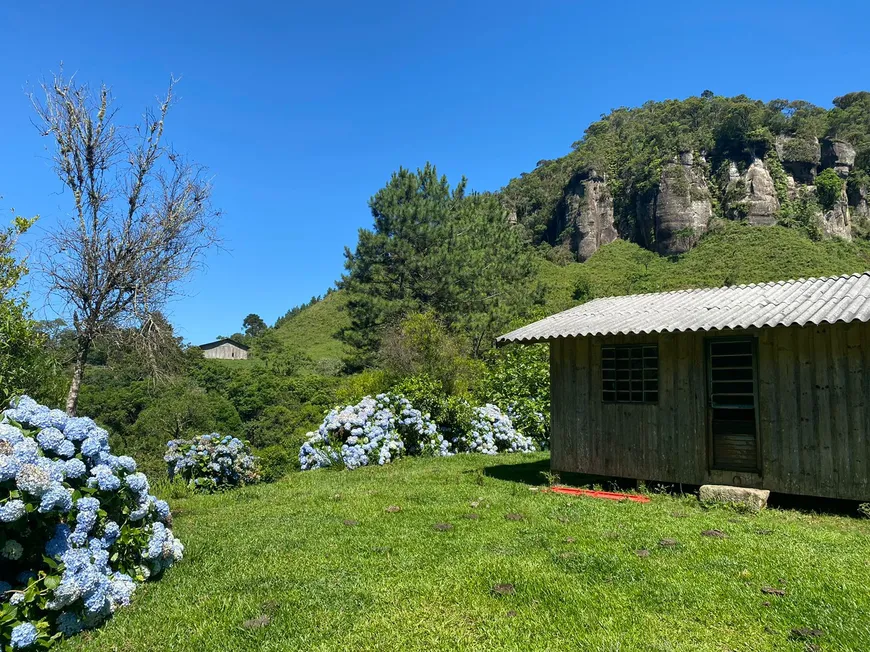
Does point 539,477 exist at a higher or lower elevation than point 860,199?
lower

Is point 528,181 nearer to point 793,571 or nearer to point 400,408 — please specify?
point 400,408

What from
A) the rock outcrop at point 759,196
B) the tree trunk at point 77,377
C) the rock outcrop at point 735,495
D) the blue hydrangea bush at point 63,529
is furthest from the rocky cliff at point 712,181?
the blue hydrangea bush at point 63,529

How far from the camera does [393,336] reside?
Result: 20.7 meters

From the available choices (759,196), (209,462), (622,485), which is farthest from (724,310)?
(759,196)

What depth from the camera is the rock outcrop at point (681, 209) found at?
212ft

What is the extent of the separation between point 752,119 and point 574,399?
8035cm

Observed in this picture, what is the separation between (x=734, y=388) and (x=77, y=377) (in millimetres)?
9013

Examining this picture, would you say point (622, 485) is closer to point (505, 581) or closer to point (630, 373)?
point (630, 373)

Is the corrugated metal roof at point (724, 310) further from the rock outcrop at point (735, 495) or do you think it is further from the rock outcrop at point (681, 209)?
the rock outcrop at point (681, 209)

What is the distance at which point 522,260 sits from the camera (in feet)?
97.7

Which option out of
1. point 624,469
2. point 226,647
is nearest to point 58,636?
point 226,647

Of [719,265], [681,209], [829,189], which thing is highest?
[829,189]

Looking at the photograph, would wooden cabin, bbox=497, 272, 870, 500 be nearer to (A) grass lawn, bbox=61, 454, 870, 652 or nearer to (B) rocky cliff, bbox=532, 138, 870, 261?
(A) grass lawn, bbox=61, 454, 870, 652

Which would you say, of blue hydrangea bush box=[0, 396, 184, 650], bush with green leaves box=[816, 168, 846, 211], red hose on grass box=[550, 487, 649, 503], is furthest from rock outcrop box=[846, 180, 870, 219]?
blue hydrangea bush box=[0, 396, 184, 650]
